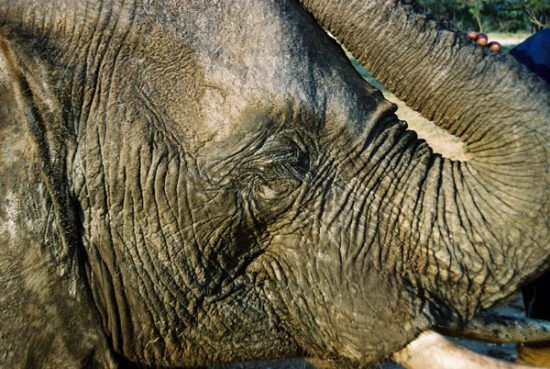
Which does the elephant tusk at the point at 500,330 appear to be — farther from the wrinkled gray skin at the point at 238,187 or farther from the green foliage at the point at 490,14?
the green foliage at the point at 490,14

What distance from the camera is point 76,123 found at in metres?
2.55

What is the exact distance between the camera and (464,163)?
2797 mm

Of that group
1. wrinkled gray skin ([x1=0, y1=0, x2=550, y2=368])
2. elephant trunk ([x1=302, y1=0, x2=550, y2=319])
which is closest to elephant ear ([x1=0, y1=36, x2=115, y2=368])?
wrinkled gray skin ([x1=0, y1=0, x2=550, y2=368])

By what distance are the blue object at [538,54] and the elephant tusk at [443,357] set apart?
237 cm

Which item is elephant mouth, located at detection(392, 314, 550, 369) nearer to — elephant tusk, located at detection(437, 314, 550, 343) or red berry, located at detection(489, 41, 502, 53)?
elephant tusk, located at detection(437, 314, 550, 343)

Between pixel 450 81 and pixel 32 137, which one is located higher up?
pixel 450 81

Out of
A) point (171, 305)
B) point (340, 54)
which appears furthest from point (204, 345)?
point (340, 54)

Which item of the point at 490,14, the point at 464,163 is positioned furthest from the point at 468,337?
the point at 490,14

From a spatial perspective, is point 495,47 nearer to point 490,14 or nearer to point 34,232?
point 34,232

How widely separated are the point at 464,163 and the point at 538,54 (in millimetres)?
2087

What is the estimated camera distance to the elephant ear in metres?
2.44

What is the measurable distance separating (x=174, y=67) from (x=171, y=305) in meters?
0.85

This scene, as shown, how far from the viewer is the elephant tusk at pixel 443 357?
2498 millimetres

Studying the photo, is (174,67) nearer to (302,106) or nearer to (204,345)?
(302,106)
